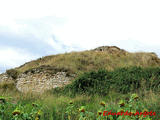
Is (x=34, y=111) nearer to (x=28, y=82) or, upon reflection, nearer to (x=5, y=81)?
(x=28, y=82)

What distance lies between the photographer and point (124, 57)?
73.0ft

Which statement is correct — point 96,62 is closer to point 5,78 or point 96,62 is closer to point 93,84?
point 93,84

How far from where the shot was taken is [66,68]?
58.4ft

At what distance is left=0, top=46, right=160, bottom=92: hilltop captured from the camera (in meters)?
17.0

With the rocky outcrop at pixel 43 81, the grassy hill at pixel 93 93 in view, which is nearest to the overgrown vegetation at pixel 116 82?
the grassy hill at pixel 93 93

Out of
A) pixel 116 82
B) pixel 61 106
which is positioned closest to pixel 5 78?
pixel 116 82

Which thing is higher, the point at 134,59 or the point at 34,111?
the point at 134,59

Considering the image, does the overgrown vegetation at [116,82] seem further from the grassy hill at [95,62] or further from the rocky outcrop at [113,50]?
the rocky outcrop at [113,50]

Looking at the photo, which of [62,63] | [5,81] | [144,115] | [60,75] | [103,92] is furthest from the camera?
[5,81]

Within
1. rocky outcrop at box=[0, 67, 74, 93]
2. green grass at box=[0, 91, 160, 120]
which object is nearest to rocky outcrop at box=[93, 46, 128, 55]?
rocky outcrop at box=[0, 67, 74, 93]

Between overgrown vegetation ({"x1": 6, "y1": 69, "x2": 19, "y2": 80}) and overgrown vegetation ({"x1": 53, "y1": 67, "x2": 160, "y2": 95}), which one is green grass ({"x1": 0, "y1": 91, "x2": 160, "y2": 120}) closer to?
overgrown vegetation ({"x1": 53, "y1": 67, "x2": 160, "y2": 95})

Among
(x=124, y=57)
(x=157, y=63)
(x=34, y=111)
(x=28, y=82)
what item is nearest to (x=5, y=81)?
(x=28, y=82)

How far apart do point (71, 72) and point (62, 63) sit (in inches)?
94.3

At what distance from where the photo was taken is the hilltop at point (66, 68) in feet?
55.8
